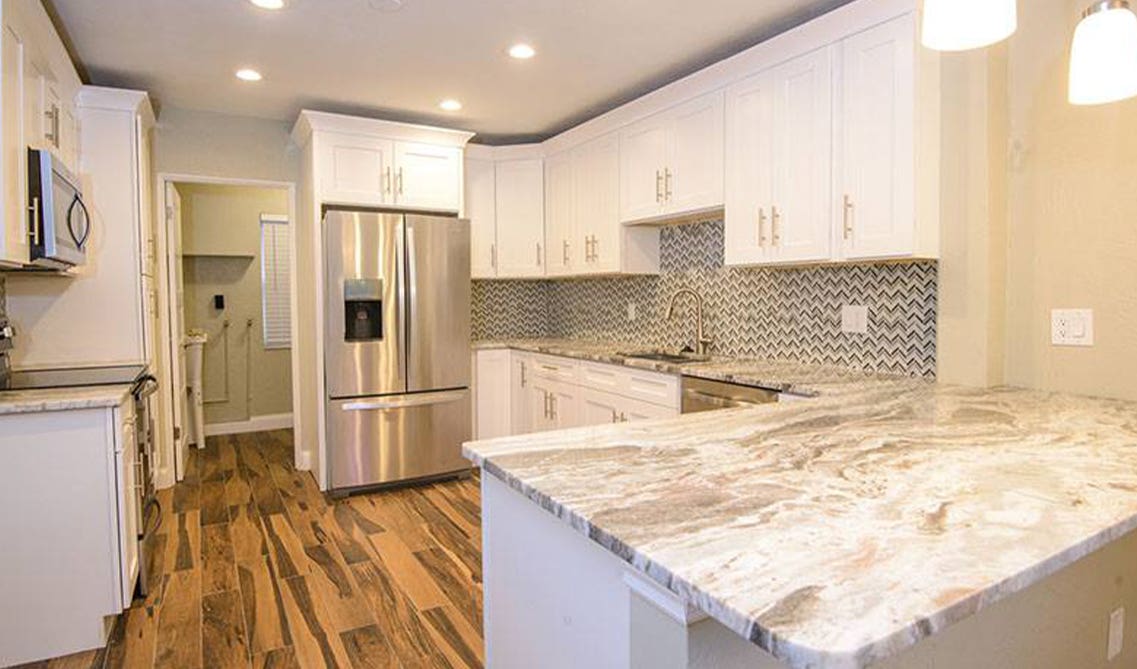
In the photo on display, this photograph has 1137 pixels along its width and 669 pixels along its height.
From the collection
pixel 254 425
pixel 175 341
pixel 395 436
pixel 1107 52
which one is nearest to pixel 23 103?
pixel 175 341

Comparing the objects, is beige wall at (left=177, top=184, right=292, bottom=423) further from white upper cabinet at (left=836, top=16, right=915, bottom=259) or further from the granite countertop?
the granite countertop

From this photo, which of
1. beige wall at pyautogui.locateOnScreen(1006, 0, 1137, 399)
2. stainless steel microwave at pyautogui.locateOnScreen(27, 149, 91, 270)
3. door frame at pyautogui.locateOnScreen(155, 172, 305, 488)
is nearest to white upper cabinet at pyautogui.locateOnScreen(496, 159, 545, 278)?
door frame at pyautogui.locateOnScreen(155, 172, 305, 488)

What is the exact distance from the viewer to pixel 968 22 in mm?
1245

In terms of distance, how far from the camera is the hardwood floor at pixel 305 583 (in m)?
2.19

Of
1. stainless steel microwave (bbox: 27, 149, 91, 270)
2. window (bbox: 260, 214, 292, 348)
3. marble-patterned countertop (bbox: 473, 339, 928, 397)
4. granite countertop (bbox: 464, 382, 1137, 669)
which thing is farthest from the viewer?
window (bbox: 260, 214, 292, 348)

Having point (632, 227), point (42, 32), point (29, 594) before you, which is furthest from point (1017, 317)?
point (42, 32)

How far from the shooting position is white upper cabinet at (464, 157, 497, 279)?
4629 millimetres

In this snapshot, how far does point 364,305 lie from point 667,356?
1830 millimetres

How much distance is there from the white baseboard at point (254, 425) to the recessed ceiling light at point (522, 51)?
407cm

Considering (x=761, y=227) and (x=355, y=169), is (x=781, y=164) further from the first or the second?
(x=355, y=169)

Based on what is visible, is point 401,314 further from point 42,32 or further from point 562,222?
point 42,32

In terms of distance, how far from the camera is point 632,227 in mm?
3969

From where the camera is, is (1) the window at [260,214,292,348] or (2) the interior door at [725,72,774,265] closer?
(2) the interior door at [725,72,774,265]

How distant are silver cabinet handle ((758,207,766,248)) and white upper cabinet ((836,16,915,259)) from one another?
38 centimetres
